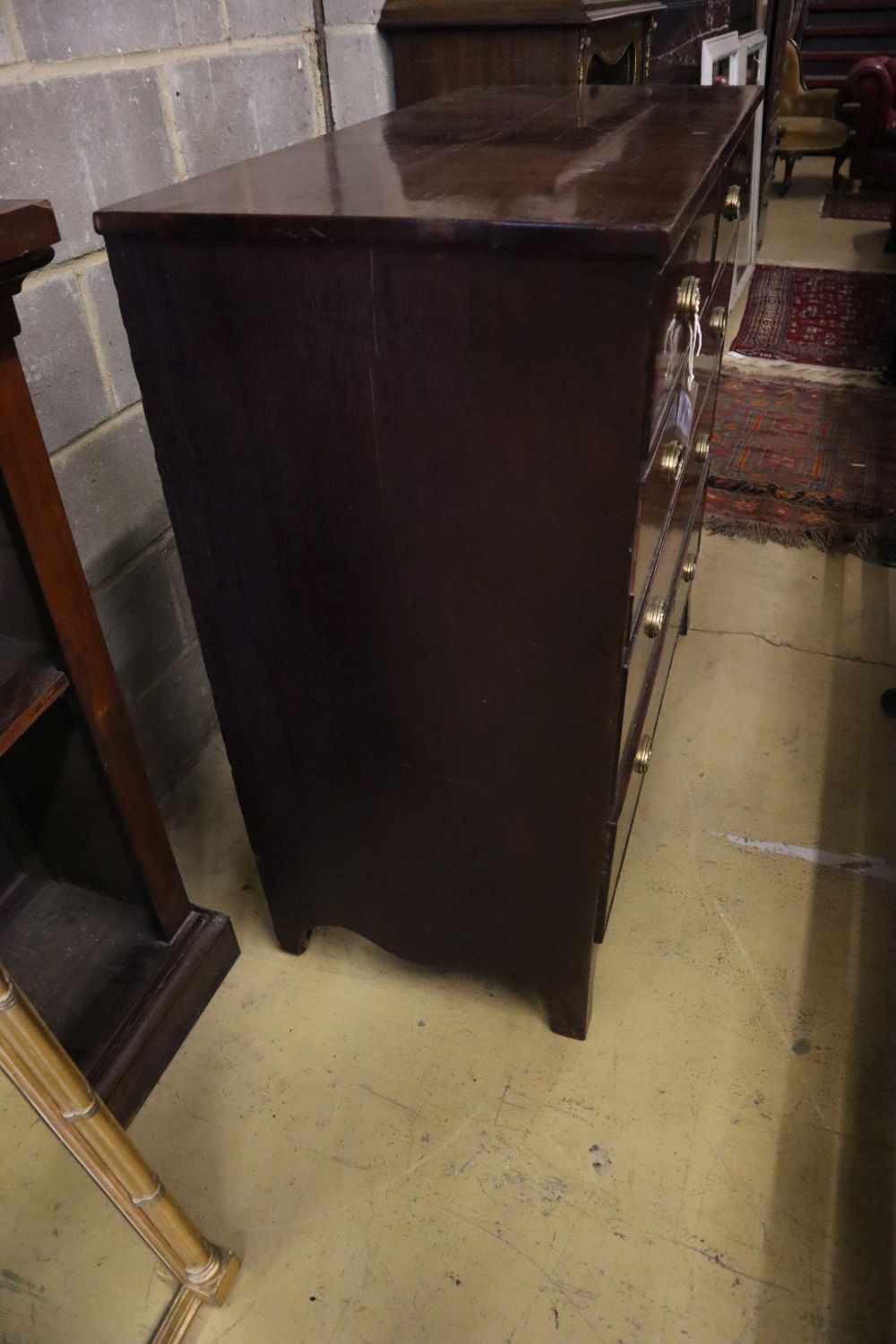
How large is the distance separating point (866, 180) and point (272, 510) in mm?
6193

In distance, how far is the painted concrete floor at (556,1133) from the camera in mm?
1104

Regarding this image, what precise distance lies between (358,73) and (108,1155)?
6.46 ft

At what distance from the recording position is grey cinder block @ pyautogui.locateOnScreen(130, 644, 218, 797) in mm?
1712

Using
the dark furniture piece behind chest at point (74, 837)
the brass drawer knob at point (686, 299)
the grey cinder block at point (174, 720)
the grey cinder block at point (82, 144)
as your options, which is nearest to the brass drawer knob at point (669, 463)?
the brass drawer knob at point (686, 299)

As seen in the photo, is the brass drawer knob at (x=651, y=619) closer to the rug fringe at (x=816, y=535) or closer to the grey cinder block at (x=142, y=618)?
the grey cinder block at (x=142, y=618)

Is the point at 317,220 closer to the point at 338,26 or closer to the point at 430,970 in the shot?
the point at 430,970

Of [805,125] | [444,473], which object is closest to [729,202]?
[444,473]

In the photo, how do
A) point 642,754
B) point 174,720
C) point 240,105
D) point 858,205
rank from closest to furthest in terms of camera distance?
point 642,754, point 240,105, point 174,720, point 858,205

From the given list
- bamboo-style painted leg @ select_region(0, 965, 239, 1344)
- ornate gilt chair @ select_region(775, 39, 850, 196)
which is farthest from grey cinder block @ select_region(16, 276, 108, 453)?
ornate gilt chair @ select_region(775, 39, 850, 196)

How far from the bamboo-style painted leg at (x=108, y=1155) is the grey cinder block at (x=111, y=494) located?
0.87 meters

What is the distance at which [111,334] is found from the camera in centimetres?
145

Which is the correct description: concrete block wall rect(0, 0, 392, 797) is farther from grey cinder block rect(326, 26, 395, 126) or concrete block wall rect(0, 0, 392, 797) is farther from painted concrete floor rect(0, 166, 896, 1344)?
painted concrete floor rect(0, 166, 896, 1344)

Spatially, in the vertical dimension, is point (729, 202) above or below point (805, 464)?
above

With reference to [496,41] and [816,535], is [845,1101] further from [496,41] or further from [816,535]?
[496,41]
